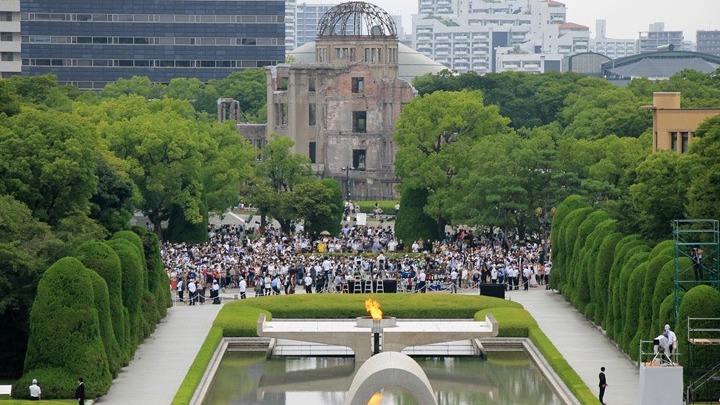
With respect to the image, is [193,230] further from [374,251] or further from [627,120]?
[627,120]

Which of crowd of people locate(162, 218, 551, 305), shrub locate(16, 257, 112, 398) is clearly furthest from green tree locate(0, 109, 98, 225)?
shrub locate(16, 257, 112, 398)

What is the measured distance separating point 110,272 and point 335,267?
77.3 ft

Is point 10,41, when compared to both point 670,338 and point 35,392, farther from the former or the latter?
point 670,338

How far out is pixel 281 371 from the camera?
6525 cm

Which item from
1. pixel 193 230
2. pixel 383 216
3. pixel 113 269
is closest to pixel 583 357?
pixel 113 269

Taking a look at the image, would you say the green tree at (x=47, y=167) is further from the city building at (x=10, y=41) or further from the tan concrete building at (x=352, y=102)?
the city building at (x=10, y=41)

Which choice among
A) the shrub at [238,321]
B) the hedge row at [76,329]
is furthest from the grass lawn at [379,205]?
the hedge row at [76,329]

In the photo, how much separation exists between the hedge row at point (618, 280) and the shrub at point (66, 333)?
15.6 metres

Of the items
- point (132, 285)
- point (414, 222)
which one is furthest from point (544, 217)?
point (132, 285)

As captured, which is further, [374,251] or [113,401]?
[374,251]

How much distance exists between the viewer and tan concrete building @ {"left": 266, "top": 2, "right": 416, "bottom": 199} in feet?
457

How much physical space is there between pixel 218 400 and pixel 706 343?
13436 mm

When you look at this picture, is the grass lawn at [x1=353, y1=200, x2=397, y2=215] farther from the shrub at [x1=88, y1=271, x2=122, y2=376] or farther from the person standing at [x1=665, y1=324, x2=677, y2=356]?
the person standing at [x1=665, y1=324, x2=677, y2=356]

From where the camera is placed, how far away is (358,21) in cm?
14162
